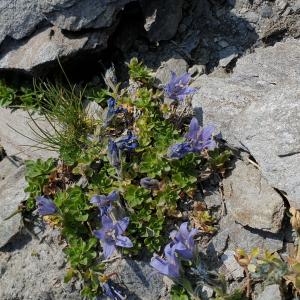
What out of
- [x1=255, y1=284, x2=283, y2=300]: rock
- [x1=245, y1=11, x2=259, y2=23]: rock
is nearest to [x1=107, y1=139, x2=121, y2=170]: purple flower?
[x1=255, y1=284, x2=283, y2=300]: rock

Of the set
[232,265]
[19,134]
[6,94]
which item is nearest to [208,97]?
[232,265]

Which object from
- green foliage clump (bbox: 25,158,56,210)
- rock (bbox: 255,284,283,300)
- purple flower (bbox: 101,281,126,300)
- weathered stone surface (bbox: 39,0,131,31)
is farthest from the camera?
weathered stone surface (bbox: 39,0,131,31)

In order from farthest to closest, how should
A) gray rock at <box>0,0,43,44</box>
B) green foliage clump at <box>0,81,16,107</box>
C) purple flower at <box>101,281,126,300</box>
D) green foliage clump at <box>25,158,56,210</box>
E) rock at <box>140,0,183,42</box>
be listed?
green foliage clump at <box>0,81,16,107</box>
rock at <box>140,0,183,42</box>
gray rock at <box>0,0,43,44</box>
green foliage clump at <box>25,158,56,210</box>
purple flower at <box>101,281,126,300</box>

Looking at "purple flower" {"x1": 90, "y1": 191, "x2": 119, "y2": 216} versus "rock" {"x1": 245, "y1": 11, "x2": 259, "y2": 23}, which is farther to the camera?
"rock" {"x1": 245, "y1": 11, "x2": 259, "y2": 23}

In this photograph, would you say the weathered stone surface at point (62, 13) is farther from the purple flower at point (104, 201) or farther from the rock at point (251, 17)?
the purple flower at point (104, 201)

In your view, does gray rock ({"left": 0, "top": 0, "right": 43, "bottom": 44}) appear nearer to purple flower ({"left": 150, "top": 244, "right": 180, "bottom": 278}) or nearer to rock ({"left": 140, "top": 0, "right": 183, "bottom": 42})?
rock ({"left": 140, "top": 0, "right": 183, "bottom": 42})

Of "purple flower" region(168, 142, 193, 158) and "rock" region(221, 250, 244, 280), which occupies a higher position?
"purple flower" region(168, 142, 193, 158)

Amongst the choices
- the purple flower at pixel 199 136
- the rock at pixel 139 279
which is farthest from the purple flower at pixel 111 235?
the purple flower at pixel 199 136

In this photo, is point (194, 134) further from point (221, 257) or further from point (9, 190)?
point (9, 190)
